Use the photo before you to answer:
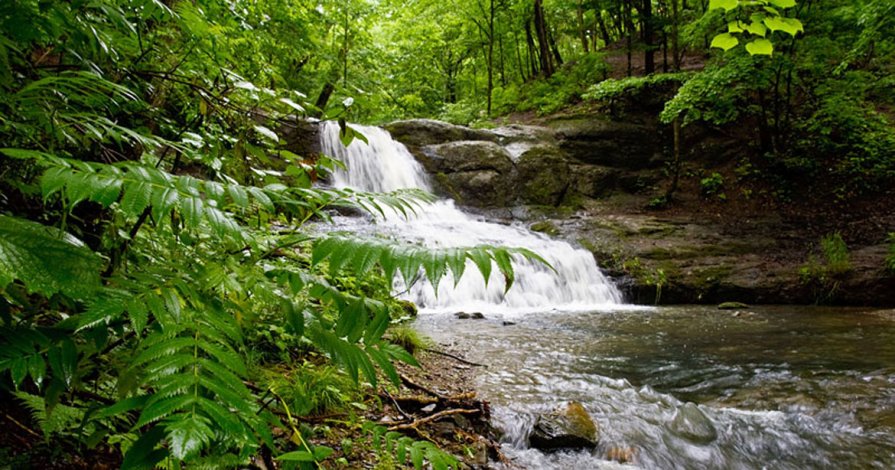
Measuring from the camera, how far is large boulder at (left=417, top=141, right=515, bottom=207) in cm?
1428

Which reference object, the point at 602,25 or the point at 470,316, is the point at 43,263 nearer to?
the point at 470,316

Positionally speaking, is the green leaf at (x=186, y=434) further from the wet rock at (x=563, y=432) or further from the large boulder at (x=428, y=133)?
the large boulder at (x=428, y=133)

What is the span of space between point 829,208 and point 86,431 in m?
15.4

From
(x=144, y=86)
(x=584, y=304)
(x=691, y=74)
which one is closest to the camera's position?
(x=144, y=86)

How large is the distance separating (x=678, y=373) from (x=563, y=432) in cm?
248

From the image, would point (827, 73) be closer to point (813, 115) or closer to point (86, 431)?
point (813, 115)

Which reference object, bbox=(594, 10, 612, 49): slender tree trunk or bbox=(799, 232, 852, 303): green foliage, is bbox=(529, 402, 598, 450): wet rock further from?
bbox=(594, 10, 612, 49): slender tree trunk

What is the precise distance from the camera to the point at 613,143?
15.9 metres

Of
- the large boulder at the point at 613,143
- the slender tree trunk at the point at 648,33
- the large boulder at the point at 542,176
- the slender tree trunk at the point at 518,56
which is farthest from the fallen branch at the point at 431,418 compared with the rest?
the slender tree trunk at the point at 518,56

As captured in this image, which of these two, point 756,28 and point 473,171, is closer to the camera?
point 756,28

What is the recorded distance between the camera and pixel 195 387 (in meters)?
0.83

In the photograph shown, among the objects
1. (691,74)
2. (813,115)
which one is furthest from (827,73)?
(691,74)

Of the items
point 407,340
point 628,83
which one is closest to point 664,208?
point 628,83

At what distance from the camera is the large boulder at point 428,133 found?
1489cm
